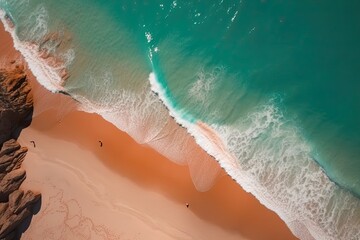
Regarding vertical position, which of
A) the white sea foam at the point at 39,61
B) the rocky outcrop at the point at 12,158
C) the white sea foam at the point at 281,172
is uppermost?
the white sea foam at the point at 281,172

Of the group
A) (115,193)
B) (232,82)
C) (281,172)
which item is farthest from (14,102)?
(281,172)

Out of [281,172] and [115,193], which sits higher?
[281,172]

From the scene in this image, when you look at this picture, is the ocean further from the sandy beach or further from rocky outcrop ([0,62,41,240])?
rocky outcrop ([0,62,41,240])

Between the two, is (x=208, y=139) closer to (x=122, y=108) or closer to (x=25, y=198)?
(x=122, y=108)

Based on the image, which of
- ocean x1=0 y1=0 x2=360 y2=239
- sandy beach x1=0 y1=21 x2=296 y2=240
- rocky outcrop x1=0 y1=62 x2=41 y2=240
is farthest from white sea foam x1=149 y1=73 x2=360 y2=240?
rocky outcrop x1=0 y1=62 x2=41 y2=240

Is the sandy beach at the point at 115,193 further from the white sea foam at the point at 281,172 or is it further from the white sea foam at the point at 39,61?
the white sea foam at the point at 39,61

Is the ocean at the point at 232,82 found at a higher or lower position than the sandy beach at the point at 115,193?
higher

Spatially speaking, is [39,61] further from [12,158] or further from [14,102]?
[12,158]

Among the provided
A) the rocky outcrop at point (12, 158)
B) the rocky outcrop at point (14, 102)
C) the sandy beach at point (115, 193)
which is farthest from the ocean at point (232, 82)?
the rocky outcrop at point (12, 158)
